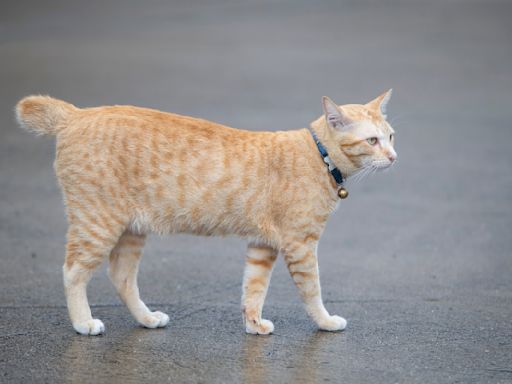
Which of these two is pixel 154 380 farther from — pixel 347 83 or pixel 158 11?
pixel 158 11

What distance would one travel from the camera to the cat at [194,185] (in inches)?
211

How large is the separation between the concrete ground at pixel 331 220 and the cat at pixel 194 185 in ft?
1.14

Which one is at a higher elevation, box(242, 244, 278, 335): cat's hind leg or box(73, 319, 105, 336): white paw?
box(242, 244, 278, 335): cat's hind leg

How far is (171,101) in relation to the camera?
467 inches

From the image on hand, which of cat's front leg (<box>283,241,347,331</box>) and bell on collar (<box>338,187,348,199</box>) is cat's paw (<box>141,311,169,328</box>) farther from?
bell on collar (<box>338,187,348,199</box>)

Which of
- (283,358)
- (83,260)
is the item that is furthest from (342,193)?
(83,260)

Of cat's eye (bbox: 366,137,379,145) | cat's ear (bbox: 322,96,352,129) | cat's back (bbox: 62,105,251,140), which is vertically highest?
cat's ear (bbox: 322,96,352,129)

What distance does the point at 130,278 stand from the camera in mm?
5648

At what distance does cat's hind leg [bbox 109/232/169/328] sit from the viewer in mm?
5613

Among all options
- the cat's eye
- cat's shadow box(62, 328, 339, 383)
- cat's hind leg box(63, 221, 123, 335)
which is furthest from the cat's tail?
the cat's eye

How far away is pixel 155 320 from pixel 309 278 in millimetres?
982

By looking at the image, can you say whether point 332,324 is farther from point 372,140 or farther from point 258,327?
point 372,140

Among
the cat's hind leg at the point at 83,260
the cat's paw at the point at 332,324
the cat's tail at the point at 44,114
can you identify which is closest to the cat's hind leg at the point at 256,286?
the cat's paw at the point at 332,324

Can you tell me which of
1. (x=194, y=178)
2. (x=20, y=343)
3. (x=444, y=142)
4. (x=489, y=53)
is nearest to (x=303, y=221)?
(x=194, y=178)
